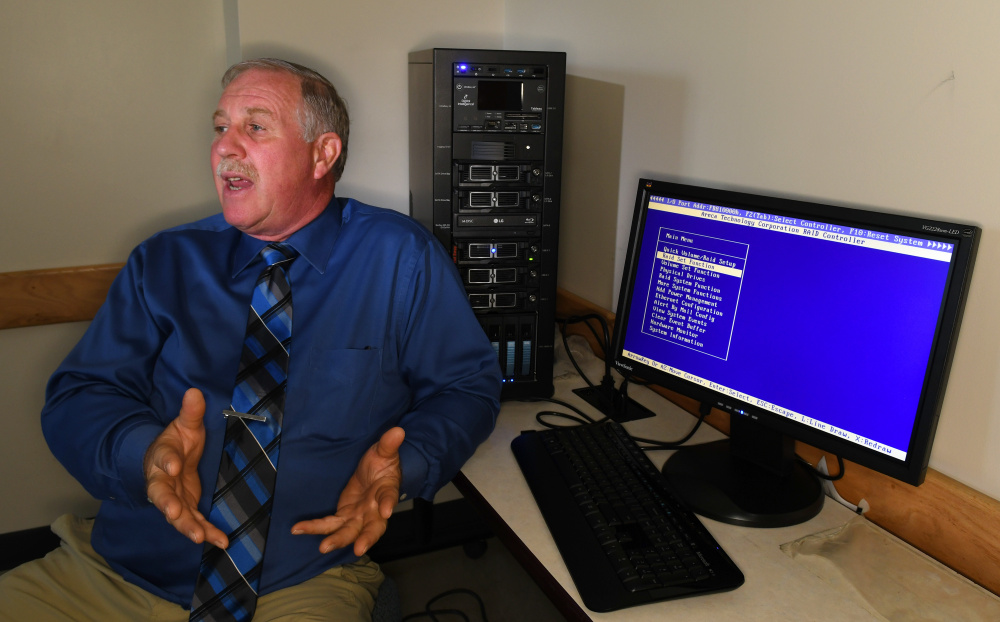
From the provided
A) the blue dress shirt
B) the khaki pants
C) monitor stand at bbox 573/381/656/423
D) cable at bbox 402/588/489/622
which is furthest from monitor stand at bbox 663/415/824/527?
cable at bbox 402/588/489/622

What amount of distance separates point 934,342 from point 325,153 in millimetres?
1087

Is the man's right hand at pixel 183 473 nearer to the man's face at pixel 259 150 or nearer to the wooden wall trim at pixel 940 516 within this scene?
the man's face at pixel 259 150

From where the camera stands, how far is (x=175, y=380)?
1.42 metres

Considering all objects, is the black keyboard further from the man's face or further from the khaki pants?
the man's face

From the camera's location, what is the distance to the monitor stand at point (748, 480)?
123 centimetres

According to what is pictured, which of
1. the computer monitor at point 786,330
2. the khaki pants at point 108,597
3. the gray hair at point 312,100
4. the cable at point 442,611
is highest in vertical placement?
the gray hair at point 312,100

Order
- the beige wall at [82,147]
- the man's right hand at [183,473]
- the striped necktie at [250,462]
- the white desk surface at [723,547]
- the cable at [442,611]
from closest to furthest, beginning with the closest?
the white desk surface at [723,547], the man's right hand at [183,473], the striped necktie at [250,462], the beige wall at [82,147], the cable at [442,611]

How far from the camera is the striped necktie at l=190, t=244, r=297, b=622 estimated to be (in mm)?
1246

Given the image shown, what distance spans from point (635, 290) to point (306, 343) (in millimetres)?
627

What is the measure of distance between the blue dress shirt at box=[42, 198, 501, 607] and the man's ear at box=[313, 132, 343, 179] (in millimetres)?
77

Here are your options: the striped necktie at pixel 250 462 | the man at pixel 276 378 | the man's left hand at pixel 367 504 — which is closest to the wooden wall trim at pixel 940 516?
the man at pixel 276 378

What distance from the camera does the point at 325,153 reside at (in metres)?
1.49

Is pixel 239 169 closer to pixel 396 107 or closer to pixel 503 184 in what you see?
pixel 503 184

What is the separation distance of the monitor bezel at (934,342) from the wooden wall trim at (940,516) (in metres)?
0.12
